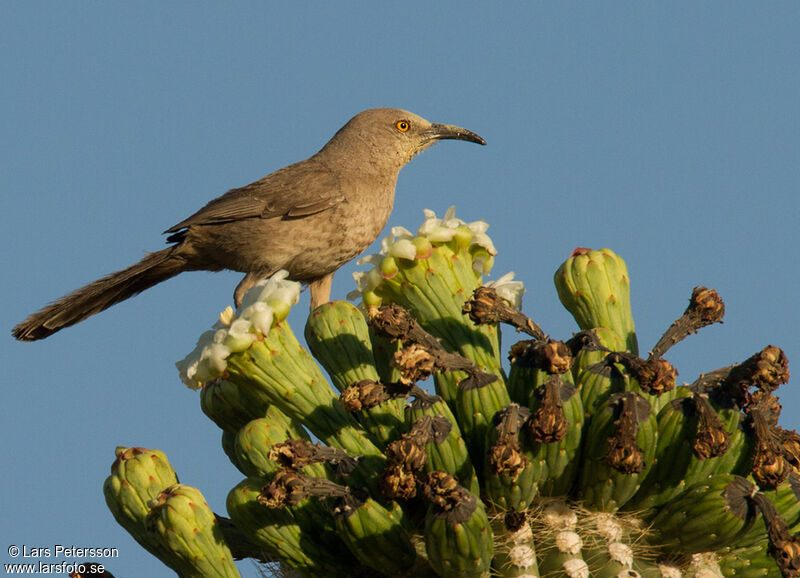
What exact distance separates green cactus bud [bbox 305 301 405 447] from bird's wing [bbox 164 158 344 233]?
3.11 metres

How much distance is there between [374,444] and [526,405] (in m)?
0.73

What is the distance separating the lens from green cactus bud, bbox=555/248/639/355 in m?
5.05

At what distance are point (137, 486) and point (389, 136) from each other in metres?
5.03

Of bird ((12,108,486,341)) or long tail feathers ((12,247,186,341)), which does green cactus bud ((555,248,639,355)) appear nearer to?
bird ((12,108,486,341))

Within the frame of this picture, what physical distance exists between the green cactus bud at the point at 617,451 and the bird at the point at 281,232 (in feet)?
13.3

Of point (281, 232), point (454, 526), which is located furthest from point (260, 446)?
point (281, 232)

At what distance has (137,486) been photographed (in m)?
4.44

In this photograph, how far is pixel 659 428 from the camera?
166 inches

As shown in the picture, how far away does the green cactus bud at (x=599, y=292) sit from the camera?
5055 mm

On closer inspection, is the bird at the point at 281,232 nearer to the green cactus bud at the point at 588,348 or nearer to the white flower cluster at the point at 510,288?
the white flower cluster at the point at 510,288

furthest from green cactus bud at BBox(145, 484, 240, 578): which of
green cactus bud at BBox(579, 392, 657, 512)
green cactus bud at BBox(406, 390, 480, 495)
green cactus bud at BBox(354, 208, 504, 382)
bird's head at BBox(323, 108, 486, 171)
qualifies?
bird's head at BBox(323, 108, 486, 171)

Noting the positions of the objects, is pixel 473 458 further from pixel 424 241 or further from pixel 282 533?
pixel 424 241

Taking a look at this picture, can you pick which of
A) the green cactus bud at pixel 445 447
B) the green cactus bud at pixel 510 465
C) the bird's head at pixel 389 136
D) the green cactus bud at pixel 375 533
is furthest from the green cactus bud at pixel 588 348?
the bird's head at pixel 389 136

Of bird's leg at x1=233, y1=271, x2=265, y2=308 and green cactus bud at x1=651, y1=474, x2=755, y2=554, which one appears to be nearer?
green cactus bud at x1=651, y1=474, x2=755, y2=554
